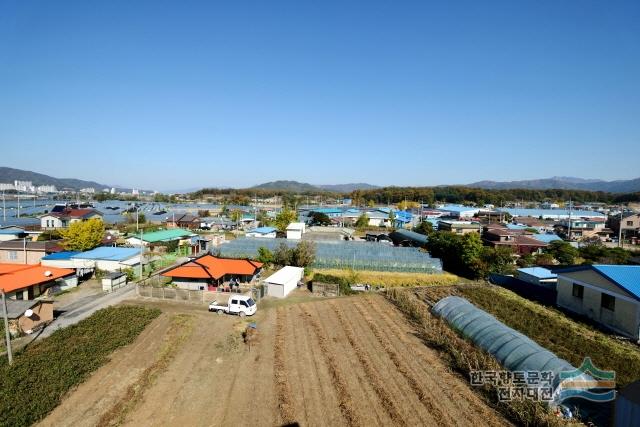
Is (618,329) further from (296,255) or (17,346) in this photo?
(17,346)

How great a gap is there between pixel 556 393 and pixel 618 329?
10.1m

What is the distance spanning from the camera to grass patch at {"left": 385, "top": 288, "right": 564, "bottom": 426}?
419 inches

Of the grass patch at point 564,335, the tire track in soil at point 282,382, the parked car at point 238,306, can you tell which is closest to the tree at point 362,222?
the grass patch at point 564,335

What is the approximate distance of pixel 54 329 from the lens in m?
17.0

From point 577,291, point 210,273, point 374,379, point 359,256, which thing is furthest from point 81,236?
point 577,291

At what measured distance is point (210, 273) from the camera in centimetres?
2367

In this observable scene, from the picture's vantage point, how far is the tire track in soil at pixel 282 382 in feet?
35.6

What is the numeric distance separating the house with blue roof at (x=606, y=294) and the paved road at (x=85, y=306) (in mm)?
26145

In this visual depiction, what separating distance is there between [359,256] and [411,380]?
19090 mm

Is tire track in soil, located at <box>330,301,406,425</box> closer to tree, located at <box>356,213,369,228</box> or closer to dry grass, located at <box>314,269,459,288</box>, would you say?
dry grass, located at <box>314,269,459,288</box>

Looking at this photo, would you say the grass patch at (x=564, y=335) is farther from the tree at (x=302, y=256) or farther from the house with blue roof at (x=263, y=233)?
the house with blue roof at (x=263, y=233)

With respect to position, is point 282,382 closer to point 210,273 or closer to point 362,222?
point 210,273
